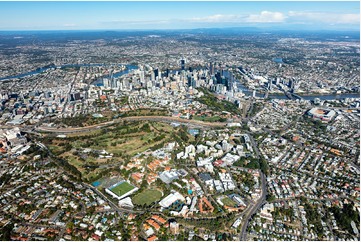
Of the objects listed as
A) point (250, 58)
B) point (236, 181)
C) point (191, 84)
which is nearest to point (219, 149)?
point (236, 181)

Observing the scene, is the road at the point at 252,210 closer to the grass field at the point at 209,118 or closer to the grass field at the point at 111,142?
the grass field at the point at 111,142

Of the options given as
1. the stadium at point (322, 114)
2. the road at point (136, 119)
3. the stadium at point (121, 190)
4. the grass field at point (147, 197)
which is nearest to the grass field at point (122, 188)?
the stadium at point (121, 190)

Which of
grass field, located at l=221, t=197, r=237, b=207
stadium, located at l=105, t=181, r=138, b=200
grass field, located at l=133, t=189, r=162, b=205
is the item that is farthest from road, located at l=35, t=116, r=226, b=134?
grass field, located at l=221, t=197, r=237, b=207

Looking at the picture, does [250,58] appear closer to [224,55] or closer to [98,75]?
[224,55]

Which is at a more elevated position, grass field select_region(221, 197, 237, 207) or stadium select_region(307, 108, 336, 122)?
stadium select_region(307, 108, 336, 122)

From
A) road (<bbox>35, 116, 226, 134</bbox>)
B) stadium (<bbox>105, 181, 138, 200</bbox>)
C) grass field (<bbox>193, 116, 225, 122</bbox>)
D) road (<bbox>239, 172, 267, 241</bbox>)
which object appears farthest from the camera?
grass field (<bbox>193, 116, 225, 122</bbox>)

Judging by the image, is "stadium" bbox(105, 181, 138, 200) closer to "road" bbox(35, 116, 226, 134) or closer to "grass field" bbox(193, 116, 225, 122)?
"road" bbox(35, 116, 226, 134)
